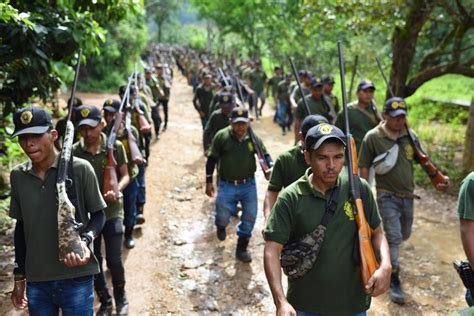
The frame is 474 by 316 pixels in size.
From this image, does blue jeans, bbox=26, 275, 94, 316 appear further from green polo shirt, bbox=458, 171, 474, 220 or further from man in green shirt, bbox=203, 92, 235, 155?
man in green shirt, bbox=203, 92, 235, 155

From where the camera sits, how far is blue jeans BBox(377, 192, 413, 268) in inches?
190

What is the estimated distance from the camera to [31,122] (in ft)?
9.29

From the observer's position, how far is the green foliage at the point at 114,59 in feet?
73.5

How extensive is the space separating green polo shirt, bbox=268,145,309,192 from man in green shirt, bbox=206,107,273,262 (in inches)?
52.7

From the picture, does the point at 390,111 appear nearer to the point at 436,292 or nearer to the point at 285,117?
the point at 436,292

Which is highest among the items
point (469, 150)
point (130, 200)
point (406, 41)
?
point (406, 41)

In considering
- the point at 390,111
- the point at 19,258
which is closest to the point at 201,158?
the point at 390,111

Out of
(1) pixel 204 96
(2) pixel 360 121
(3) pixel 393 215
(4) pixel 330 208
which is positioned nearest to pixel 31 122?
(4) pixel 330 208

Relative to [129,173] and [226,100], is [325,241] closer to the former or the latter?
[129,173]

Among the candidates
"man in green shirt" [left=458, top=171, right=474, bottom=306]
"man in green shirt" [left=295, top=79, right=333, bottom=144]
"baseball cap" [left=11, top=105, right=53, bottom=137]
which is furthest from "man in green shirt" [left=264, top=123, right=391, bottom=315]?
"man in green shirt" [left=295, top=79, right=333, bottom=144]

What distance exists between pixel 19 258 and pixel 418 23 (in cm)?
738

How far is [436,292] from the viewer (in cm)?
513

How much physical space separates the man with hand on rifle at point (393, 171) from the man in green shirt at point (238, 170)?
1348 mm

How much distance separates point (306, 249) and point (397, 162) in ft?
8.57
